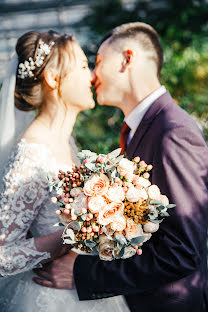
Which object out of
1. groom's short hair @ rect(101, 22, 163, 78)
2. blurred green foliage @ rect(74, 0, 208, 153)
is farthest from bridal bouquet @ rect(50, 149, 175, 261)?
blurred green foliage @ rect(74, 0, 208, 153)

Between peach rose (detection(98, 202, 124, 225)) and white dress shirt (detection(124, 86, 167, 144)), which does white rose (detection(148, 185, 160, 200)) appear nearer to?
peach rose (detection(98, 202, 124, 225))

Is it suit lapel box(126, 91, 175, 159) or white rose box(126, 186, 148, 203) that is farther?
suit lapel box(126, 91, 175, 159)

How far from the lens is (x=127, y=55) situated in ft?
8.49

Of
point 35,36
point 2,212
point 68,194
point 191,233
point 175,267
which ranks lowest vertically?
point 175,267

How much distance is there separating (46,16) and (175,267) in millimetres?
7734

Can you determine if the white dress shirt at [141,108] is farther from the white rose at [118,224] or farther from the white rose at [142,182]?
the white rose at [118,224]

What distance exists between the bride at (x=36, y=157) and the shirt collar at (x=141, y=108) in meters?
0.35

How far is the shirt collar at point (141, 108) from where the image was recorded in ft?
8.07

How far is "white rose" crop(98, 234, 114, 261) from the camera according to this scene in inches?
63.5

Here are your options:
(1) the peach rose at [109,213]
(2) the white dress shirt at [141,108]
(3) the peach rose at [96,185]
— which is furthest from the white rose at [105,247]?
(2) the white dress shirt at [141,108]

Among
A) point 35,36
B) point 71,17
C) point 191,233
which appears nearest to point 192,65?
point 71,17

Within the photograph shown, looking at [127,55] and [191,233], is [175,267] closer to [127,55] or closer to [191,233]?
[191,233]

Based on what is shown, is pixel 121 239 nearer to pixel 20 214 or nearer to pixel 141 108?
pixel 20 214

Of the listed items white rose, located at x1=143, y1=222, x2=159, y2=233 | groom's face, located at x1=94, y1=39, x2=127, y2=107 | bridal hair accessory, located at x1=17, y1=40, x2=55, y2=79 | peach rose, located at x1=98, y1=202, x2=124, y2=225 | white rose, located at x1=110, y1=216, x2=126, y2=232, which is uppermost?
bridal hair accessory, located at x1=17, y1=40, x2=55, y2=79
